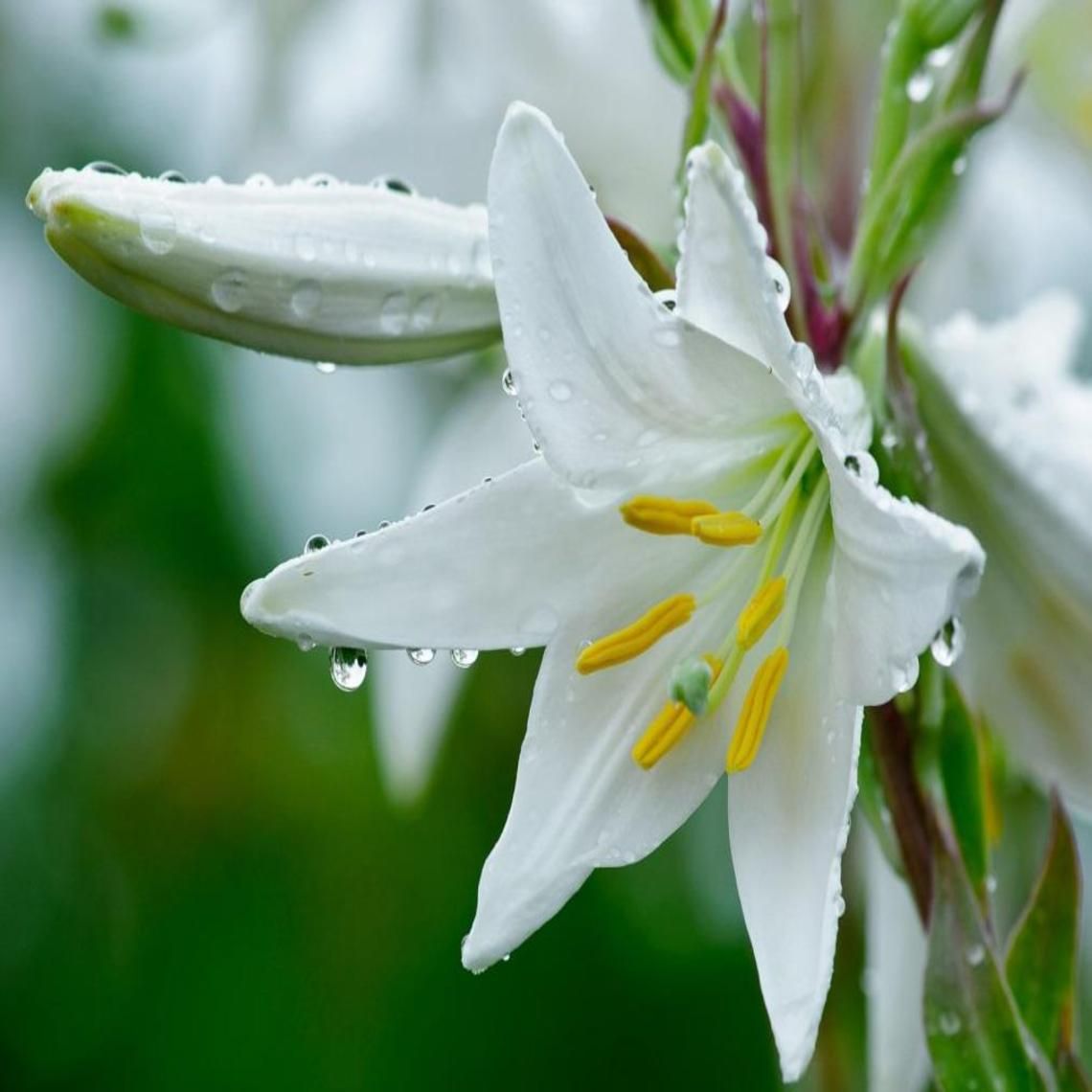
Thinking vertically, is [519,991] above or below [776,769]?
below

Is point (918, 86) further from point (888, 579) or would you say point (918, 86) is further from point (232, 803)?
point (232, 803)

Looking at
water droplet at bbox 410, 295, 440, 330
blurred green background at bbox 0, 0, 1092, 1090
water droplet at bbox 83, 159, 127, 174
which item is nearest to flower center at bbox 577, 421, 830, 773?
water droplet at bbox 410, 295, 440, 330

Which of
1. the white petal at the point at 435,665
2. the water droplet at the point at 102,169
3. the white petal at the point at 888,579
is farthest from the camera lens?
the white petal at the point at 435,665

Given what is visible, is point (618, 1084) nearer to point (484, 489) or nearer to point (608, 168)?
point (608, 168)

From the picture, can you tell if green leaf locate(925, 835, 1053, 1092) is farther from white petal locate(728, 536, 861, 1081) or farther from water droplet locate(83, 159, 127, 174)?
water droplet locate(83, 159, 127, 174)

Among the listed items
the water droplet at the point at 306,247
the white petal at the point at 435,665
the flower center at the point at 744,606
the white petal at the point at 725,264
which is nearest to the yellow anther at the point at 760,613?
the flower center at the point at 744,606

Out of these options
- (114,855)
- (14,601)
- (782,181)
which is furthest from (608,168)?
(114,855)

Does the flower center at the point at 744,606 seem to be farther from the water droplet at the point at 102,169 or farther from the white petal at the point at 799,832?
the water droplet at the point at 102,169
